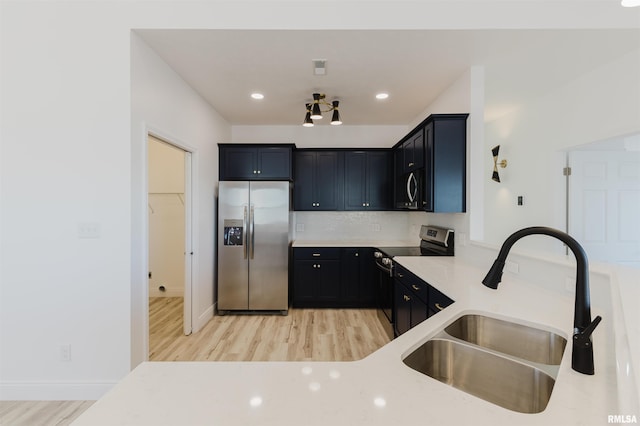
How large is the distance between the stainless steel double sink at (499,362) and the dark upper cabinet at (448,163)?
1513 mm

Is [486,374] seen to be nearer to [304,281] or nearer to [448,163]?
[448,163]

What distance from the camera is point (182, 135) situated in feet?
9.62

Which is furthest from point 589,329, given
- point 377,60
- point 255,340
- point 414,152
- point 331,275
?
point 331,275

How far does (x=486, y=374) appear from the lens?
108 centimetres

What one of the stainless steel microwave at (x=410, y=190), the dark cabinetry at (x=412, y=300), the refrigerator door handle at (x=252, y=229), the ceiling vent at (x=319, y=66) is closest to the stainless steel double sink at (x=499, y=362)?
the dark cabinetry at (x=412, y=300)

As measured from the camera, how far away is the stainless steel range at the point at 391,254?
3.12 metres

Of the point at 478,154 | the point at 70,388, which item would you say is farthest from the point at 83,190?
the point at 478,154

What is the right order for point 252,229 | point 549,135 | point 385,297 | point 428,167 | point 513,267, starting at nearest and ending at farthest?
1. point 513,267
2. point 428,167
3. point 549,135
4. point 385,297
5. point 252,229

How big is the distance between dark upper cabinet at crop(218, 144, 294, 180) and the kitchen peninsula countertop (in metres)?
3.24

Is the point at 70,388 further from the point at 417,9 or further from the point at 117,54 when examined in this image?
the point at 417,9

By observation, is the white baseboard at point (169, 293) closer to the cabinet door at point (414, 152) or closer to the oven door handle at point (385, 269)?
the oven door handle at point (385, 269)

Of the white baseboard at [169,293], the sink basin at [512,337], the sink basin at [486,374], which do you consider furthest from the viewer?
the white baseboard at [169,293]

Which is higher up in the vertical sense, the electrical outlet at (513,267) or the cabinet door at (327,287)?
the electrical outlet at (513,267)

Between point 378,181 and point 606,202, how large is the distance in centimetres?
252
